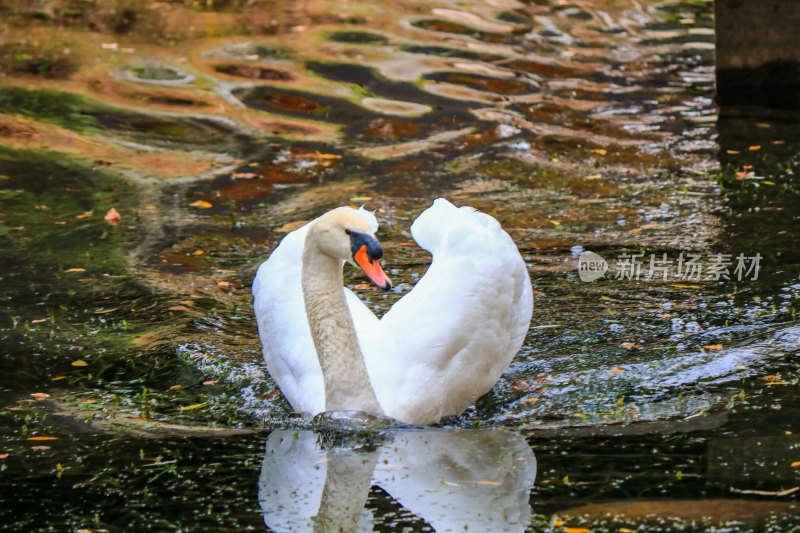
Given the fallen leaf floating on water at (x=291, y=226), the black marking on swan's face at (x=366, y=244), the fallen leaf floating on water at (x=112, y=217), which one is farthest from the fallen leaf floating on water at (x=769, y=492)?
the fallen leaf floating on water at (x=112, y=217)

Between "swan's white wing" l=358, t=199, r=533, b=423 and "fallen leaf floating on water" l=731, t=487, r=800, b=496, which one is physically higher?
"swan's white wing" l=358, t=199, r=533, b=423

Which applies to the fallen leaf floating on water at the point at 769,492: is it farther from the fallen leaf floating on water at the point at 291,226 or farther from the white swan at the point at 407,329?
the fallen leaf floating on water at the point at 291,226

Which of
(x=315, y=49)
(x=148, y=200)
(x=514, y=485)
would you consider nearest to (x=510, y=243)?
(x=514, y=485)

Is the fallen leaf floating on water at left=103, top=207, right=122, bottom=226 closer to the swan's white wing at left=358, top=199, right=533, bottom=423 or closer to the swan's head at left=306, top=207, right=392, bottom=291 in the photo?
the swan's white wing at left=358, top=199, right=533, bottom=423

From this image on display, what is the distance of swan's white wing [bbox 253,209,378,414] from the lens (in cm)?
509

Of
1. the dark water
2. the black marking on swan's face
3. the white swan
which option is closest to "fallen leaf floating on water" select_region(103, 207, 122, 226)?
the dark water

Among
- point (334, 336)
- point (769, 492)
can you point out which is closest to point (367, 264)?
point (334, 336)

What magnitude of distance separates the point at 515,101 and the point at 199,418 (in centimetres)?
763

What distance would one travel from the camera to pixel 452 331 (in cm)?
486

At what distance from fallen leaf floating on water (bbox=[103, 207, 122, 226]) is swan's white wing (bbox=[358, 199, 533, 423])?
4.02m

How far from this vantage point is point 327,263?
15.7ft

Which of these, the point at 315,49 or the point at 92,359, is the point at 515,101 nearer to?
the point at 315,49

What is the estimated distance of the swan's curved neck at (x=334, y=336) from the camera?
186 inches

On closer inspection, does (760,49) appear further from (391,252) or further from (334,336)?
(334,336)
